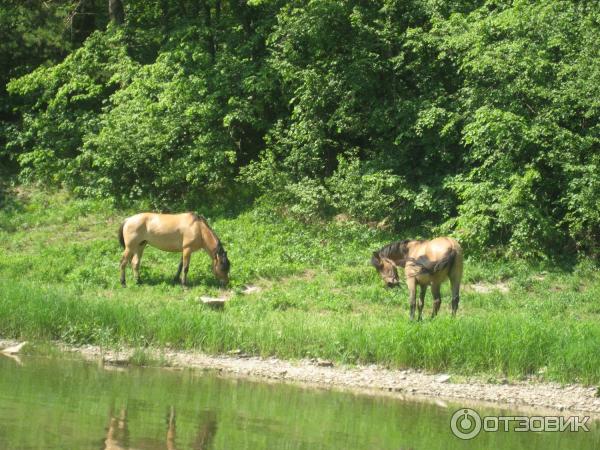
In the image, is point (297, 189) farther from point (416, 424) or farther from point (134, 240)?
point (416, 424)

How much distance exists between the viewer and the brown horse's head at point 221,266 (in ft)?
64.3

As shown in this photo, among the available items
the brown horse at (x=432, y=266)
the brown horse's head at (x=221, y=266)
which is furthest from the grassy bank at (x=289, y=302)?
the brown horse at (x=432, y=266)

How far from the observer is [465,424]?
462 inches

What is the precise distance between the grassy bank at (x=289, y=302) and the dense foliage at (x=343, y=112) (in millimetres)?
1274

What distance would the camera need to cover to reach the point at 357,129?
25578 mm

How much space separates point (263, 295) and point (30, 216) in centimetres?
1006

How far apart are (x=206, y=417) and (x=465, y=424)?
324cm

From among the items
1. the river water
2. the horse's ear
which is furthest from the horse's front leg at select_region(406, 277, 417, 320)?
the river water

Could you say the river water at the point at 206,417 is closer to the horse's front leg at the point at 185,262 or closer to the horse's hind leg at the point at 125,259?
the horse's front leg at the point at 185,262

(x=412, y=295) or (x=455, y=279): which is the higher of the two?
(x=455, y=279)

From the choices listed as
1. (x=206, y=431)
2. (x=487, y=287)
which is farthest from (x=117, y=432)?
(x=487, y=287)

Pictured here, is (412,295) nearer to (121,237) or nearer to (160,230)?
(160,230)

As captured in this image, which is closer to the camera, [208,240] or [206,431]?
[206,431]

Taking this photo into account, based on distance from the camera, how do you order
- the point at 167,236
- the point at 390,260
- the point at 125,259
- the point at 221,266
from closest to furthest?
the point at 390,260, the point at 221,266, the point at 125,259, the point at 167,236
